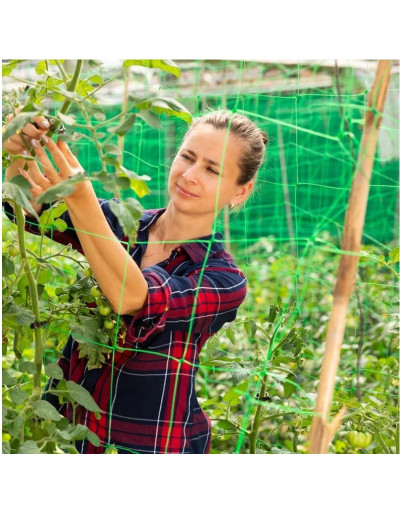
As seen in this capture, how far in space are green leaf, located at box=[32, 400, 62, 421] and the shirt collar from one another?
395 millimetres

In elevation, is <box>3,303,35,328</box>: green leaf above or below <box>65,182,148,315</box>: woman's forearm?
below

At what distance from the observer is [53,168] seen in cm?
118

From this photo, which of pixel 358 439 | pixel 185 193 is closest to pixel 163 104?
pixel 185 193

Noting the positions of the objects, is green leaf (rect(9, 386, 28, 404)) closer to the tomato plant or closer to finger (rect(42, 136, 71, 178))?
the tomato plant

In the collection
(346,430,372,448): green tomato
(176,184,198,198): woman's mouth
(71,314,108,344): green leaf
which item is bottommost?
(346,430,372,448): green tomato

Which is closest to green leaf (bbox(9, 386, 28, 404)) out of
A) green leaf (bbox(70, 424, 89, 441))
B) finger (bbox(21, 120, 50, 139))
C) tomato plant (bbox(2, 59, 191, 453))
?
tomato plant (bbox(2, 59, 191, 453))

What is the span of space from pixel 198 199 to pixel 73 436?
0.49 m

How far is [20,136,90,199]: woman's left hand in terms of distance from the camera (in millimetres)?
1129

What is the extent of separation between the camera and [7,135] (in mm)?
1026

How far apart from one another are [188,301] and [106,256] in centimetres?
20

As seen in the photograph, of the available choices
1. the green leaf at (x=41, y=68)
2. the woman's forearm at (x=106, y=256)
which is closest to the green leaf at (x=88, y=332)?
the woman's forearm at (x=106, y=256)

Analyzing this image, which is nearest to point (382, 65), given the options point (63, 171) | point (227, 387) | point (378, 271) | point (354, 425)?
point (63, 171)

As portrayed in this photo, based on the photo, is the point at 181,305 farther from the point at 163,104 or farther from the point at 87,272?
the point at 163,104
